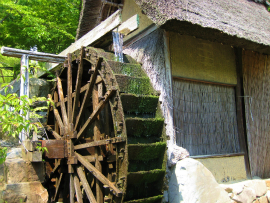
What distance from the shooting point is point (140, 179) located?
4359mm

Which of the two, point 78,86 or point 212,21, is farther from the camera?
point 78,86

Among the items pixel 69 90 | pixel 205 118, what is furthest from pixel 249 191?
pixel 69 90

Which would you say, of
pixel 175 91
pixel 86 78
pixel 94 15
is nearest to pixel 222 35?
pixel 175 91

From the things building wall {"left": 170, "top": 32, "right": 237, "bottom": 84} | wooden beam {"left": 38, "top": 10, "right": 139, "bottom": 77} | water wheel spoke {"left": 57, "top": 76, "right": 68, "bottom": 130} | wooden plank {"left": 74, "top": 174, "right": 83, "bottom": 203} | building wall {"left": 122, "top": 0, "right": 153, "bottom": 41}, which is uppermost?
building wall {"left": 122, "top": 0, "right": 153, "bottom": 41}

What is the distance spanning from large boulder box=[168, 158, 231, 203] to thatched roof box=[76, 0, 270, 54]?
2179mm

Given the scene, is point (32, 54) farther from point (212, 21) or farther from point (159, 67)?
point (212, 21)

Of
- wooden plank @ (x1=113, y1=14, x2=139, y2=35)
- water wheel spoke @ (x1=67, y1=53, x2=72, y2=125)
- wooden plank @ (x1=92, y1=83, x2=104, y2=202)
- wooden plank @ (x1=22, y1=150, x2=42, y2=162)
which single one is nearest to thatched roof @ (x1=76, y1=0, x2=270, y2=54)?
wooden plank @ (x1=113, y1=14, x2=139, y2=35)

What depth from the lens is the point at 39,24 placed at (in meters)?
9.40

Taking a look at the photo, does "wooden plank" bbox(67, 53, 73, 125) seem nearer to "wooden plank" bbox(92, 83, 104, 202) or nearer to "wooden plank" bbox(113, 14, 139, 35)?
"wooden plank" bbox(92, 83, 104, 202)

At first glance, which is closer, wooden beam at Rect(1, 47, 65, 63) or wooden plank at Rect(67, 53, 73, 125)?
wooden beam at Rect(1, 47, 65, 63)

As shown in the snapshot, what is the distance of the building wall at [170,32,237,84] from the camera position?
5.67 metres

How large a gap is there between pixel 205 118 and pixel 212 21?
1.88m

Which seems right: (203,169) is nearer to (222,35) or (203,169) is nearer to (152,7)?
(222,35)

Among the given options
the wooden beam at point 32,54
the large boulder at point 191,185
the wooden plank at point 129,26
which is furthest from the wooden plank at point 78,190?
the wooden plank at point 129,26
